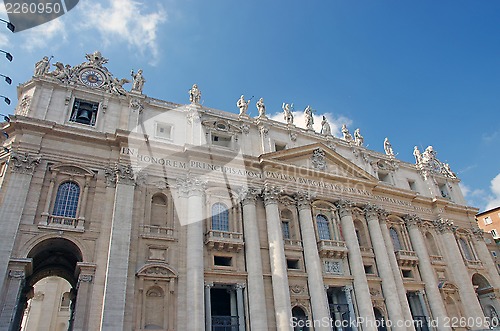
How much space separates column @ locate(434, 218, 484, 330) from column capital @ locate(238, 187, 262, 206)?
22.0 meters

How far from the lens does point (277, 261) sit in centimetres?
2648

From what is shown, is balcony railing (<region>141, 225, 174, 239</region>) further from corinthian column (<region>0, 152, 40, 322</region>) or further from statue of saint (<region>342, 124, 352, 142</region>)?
statue of saint (<region>342, 124, 352, 142</region>)

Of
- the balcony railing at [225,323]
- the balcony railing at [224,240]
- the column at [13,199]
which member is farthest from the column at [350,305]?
the column at [13,199]

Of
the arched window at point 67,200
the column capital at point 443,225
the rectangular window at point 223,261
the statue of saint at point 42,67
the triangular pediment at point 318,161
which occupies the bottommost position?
the rectangular window at point 223,261

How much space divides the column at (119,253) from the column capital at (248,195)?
813 cm

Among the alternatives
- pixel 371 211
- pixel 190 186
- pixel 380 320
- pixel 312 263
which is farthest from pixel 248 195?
pixel 380 320

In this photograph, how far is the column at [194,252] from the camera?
73.8 feet

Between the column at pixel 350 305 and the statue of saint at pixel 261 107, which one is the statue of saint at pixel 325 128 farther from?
the column at pixel 350 305

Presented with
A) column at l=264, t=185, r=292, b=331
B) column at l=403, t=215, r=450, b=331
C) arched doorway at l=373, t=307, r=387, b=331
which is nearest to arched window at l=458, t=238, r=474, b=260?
column at l=403, t=215, r=450, b=331

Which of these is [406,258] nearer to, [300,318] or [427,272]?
[427,272]

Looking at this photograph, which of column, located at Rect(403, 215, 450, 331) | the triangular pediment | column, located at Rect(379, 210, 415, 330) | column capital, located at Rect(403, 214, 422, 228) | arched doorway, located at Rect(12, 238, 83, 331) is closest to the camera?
arched doorway, located at Rect(12, 238, 83, 331)

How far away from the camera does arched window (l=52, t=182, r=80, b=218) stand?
2364 cm

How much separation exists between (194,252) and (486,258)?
3427 cm

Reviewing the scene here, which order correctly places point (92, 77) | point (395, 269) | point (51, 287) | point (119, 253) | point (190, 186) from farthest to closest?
point (51, 287)
point (395, 269)
point (92, 77)
point (190, 186)
point (119, 253)
